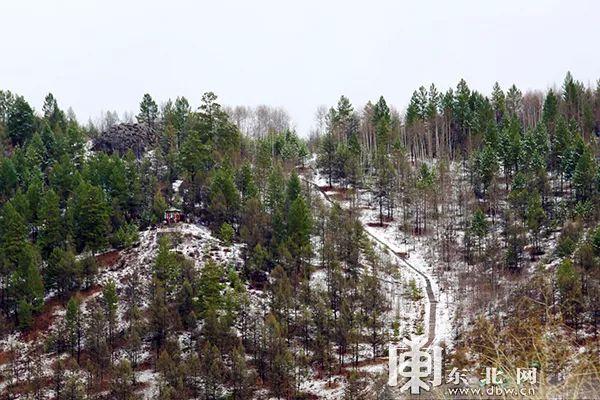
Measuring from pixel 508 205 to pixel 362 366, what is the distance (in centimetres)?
2704

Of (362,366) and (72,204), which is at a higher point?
(72,204)

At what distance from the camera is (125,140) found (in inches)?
2911

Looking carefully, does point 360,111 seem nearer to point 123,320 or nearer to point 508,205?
point 508,205

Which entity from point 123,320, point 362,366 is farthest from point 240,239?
point 362,366

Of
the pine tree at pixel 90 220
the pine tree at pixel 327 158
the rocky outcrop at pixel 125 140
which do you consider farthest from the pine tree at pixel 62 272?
the pine tree at pixel 327 158

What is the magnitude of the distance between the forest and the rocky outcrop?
0.24 meters

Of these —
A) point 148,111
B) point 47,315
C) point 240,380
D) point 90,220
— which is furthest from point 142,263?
point 148,111

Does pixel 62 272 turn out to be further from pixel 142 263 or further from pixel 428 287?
pixel 428 287

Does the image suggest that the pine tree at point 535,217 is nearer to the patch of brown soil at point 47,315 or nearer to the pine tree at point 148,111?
the patch of brown soil at point 47,315

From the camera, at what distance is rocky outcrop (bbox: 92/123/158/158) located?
241 feet

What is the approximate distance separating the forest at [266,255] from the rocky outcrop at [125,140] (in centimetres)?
24

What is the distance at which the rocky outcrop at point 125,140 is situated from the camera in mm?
73375

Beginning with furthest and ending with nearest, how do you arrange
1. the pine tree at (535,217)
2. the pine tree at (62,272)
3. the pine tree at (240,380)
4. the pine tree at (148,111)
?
the pine tree at (148,111) < the pine tree at (535,217) < the pine tree at (62,272) < the pine tree at (240,380)

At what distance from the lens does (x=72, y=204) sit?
51688 mm
